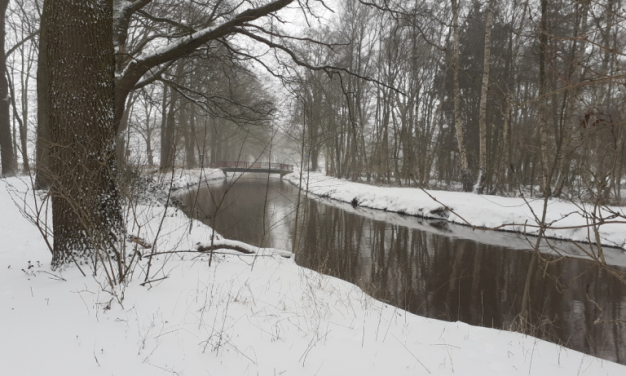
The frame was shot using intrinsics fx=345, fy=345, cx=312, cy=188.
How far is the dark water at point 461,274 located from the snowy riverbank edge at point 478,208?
489 mm

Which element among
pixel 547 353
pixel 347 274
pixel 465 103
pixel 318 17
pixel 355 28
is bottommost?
pixel 347 274

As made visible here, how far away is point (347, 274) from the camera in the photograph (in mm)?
6453

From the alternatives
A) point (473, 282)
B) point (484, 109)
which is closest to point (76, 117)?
point (473, 282)

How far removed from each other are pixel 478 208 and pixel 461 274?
5.38 m

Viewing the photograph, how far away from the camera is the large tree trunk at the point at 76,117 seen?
347 cm

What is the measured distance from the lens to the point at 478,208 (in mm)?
11352

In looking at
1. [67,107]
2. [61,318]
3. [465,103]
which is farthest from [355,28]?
[61,318]

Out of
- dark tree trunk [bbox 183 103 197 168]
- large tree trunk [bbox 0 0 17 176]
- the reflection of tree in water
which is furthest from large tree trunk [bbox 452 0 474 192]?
large tree trunk [bbox 0 0 17 176]

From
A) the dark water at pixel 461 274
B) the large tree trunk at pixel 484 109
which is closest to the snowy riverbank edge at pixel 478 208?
the dark water at pixel 461 274

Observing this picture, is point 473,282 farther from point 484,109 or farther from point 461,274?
point 484,109

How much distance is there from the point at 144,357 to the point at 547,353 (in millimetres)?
3183

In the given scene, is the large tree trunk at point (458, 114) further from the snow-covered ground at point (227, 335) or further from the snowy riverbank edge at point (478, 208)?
the snow-covered ground at point (227, 335)

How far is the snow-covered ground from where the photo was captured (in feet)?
7.38

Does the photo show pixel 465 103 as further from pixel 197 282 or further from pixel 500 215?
pixel 197 282
